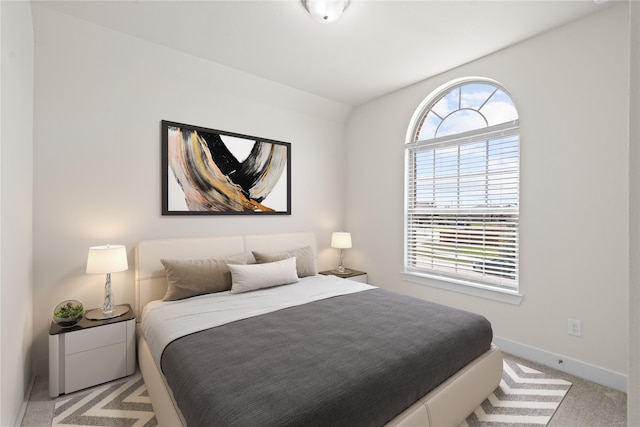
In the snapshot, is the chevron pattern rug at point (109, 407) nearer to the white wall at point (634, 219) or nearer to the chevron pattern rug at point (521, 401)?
the chevron pattern rug at point (521, 401)

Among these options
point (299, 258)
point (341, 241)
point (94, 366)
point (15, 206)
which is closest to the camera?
point (15, 206)

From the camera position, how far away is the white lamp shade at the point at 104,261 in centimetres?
233

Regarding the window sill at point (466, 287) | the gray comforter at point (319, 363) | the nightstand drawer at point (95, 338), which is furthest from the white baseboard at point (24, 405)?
the window sill at point (466, 287)

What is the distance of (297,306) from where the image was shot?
241cm

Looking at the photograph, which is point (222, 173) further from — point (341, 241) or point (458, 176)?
point (458, 176)

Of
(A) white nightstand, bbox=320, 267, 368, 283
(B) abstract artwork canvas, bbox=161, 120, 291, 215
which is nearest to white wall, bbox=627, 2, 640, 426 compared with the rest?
(B) abstract artwork canvas, bbox=161, 120, 291, 215

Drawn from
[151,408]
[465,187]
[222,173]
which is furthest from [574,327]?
[222,173]

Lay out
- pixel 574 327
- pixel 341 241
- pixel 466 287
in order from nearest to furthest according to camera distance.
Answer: pixel 574 327 → pixel 466 287 → pixel 341 241

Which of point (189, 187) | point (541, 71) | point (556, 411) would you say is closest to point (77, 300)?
point (189, 187)


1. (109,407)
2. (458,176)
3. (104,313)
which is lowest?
(109,407)

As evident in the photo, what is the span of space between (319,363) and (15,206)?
1983mm

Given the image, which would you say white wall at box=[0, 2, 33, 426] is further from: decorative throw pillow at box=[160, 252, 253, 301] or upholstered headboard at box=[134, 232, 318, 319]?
decorative throw pillow at box=[160, 252, 253, 301]

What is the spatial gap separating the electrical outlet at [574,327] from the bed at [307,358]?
80 cm

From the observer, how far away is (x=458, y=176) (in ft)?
10.6
